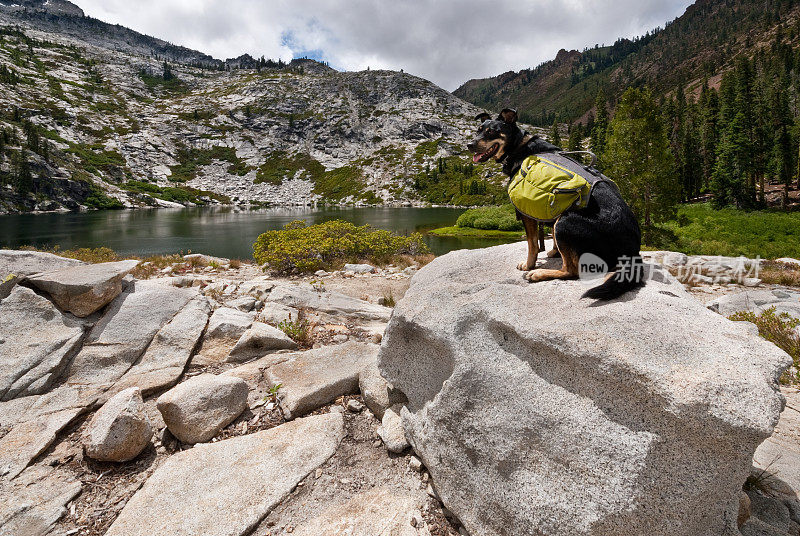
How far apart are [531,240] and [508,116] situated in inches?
59.9

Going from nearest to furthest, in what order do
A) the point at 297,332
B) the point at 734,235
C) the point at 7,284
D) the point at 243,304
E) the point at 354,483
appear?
1. the point at 354,483
2. the point at 7,284
3. the point at 297,332
4. the point at 243,304
5. the point at 734,235

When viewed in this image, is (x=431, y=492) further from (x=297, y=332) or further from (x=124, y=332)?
(x=124, y=332)

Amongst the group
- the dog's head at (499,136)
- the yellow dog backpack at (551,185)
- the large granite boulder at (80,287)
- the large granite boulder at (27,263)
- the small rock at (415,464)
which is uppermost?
the dog's head at (499,136)

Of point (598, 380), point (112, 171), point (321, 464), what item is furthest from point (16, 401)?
point (112, 171)

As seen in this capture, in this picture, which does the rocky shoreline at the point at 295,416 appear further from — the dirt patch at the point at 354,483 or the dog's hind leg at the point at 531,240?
the dog's hind leg at the point at 531,240

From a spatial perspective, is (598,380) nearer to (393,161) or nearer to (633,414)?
(633,414)

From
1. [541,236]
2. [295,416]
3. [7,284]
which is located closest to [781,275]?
[541,236]

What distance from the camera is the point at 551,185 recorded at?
3367 mm

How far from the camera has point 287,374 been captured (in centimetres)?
502

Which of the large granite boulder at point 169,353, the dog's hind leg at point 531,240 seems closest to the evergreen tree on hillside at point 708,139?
the dog's hind leg at point 531,240

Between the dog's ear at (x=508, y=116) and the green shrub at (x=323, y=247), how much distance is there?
443 inches

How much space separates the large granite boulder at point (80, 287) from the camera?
17.6 feet

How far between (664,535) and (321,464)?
9.37 ft

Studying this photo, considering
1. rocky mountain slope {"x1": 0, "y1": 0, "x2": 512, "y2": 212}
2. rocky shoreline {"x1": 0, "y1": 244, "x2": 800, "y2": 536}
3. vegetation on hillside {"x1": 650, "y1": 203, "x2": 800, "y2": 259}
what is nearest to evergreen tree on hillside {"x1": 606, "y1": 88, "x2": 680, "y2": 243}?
vegetation on hillside {"x1": 650, "y1": 203, "x2": 800, "y2": 259}
